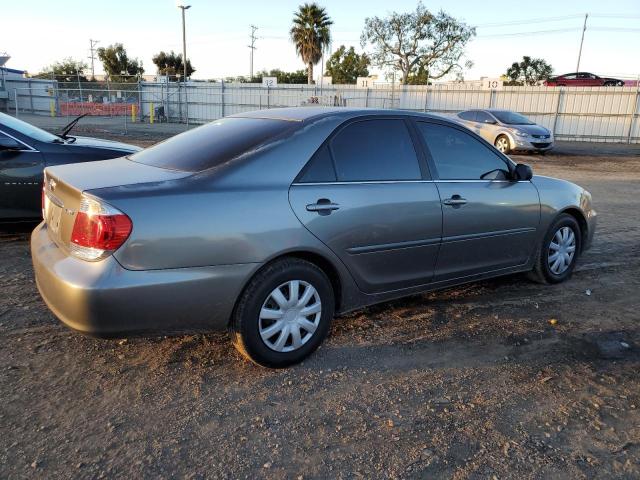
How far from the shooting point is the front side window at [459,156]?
3970mm

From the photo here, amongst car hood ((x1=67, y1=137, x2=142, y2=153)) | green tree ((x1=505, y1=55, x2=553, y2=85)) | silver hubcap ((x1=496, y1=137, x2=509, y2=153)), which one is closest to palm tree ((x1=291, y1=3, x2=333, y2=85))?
green tree ((x1=505, y1=55, x2=553, y2=85))

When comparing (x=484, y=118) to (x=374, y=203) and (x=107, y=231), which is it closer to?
(x=374, y=203)

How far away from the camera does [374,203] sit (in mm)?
3461

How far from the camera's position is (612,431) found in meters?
2.71

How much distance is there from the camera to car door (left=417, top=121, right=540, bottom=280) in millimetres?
3941

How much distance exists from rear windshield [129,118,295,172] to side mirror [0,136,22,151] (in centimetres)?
237

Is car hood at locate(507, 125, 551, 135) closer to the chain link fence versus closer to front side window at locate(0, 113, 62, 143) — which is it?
the chain link fence

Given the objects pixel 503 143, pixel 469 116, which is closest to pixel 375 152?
pixel 503 143

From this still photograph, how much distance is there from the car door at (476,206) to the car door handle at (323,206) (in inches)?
39.9

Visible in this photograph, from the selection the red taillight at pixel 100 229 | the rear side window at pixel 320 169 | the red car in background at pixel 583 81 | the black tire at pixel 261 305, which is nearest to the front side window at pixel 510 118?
the red car in background at pixel 583 81

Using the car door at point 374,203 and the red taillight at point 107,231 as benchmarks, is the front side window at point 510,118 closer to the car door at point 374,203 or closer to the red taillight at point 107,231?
the car door at point 374,203

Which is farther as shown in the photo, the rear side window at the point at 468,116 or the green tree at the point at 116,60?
the green tree at the point at 116,60

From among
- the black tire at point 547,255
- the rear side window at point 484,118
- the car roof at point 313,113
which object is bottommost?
the black tire at point 547,255

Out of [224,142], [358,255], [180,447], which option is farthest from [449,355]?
[224,142]
